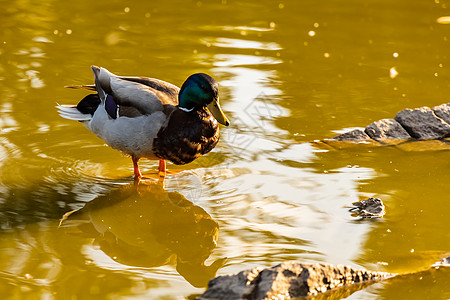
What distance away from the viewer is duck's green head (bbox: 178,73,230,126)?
A: 5434mm

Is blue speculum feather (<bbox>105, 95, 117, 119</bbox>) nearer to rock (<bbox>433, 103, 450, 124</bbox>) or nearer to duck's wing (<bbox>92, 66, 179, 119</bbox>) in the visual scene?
duck's wing (<bbox>92, 66, 179, 119</bbox>)

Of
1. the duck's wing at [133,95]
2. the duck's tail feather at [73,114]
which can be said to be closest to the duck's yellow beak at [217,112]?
the duck's wing at [133,95]

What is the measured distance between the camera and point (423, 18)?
11.2m

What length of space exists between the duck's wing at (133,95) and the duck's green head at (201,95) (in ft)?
0.43

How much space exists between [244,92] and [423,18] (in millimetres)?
4876

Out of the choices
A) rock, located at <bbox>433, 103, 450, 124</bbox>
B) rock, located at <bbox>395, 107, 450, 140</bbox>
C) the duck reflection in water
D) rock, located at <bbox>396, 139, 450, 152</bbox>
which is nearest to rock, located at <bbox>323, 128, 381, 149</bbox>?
rock, located at <bbox>396, 139, 450, 152</bbox>

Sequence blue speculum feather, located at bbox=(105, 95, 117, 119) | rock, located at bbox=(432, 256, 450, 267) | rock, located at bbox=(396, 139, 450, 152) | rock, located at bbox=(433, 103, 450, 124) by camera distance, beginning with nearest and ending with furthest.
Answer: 1. rock, located at bbox=(432, 256, 450, 267)
2. blue speculum feather, located at bbox=(105, 95, 117, 119)
3. rock, located at bbox=(396, 139, 450, 152)
4. rock, located at bbox=(433, 103, 450, 124)

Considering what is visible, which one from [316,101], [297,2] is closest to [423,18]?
[297,2]

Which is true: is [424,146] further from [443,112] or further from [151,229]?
[151,229]

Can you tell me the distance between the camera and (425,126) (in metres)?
6.62

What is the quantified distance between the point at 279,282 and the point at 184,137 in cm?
196

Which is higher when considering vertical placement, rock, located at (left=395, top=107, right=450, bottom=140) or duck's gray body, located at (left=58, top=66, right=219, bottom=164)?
duck's gray body, located at (left=58, top=66, right=219, bottom=164)

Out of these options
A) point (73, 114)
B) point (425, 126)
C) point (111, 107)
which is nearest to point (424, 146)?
point (425, 126)

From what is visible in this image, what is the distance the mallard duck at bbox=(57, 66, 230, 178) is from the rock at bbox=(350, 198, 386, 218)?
46.8 inches
